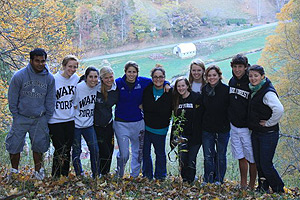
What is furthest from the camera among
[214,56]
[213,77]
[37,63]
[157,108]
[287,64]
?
[214,56]

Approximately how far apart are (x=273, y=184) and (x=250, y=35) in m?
33.4

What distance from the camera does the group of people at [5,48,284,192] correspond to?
4047 millimetres

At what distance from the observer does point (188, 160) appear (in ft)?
15.3

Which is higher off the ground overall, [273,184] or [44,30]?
[44,30]

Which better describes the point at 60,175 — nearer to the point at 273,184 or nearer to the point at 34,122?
the point at 34,122

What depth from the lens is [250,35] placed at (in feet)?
114

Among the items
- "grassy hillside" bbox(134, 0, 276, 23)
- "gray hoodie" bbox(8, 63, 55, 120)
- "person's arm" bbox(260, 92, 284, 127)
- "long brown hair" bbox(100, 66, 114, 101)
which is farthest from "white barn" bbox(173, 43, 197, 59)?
"gray hoodie" bbox(8, 63, 55, 120)

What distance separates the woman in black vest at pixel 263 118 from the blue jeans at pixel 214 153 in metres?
0.46

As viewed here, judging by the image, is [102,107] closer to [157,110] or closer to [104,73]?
[104,73]

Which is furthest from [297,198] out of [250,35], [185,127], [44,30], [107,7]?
[250,35]

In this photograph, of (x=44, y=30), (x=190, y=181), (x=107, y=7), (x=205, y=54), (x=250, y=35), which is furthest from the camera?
(x=250, y=35)

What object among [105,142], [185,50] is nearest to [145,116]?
[105,142]

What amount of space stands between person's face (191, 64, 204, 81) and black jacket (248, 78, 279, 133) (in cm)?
90

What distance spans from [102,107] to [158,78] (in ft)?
3.18
